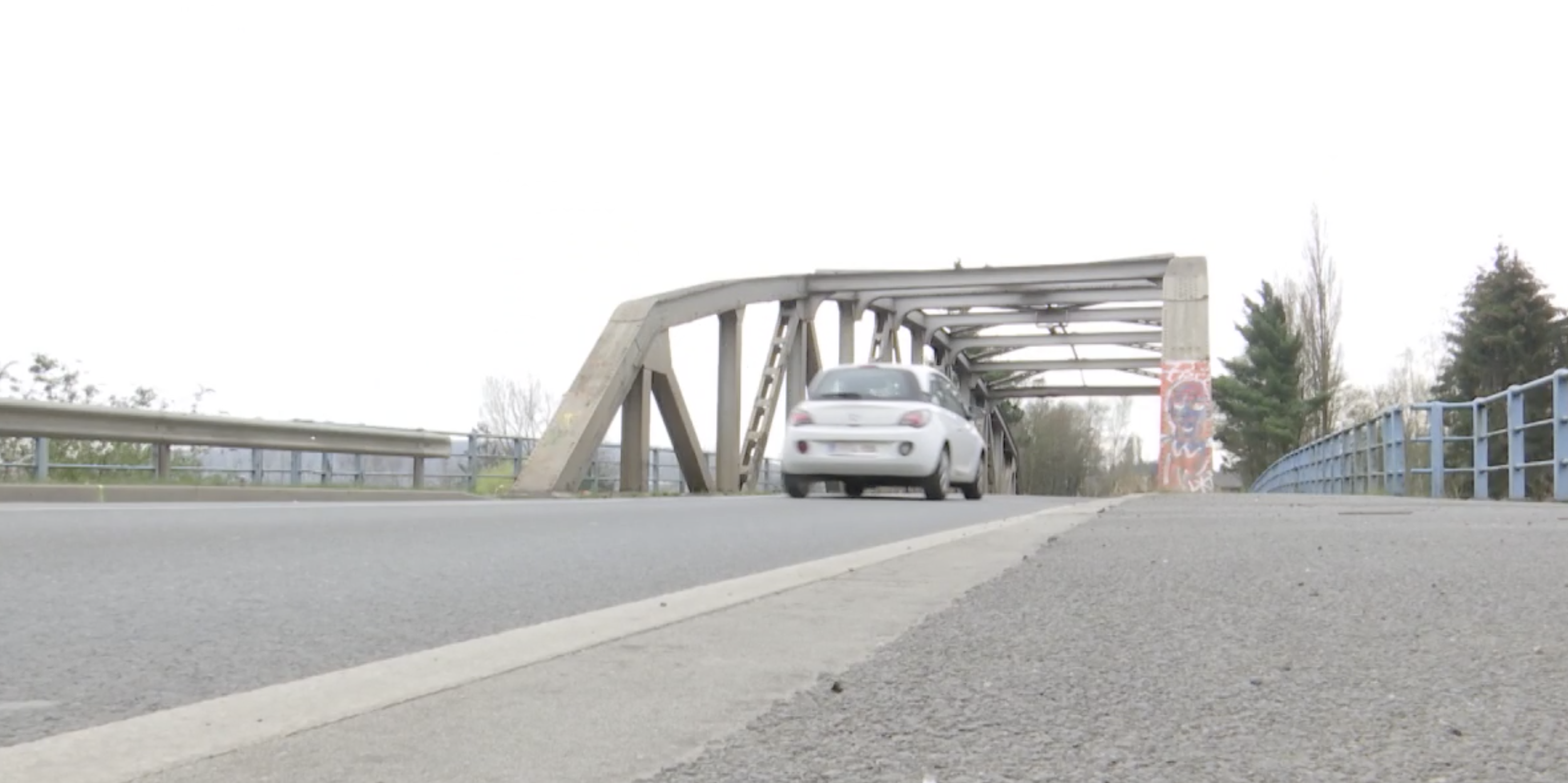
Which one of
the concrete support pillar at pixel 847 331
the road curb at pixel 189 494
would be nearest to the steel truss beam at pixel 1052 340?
the concrete support pillar at pixel 847 331

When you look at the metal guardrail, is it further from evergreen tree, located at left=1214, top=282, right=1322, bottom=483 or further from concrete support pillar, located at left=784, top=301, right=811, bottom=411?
evergreen tree, located at left=1214, top=282, right=1322, bottom=483

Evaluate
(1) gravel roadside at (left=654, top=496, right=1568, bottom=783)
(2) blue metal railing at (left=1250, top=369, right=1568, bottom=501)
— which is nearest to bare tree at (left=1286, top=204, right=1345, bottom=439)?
(2) blue metal railing at (left=1250, top=369, right=1568, bottom=501)

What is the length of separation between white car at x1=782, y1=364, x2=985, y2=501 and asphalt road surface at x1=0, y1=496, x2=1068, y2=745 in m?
4.99

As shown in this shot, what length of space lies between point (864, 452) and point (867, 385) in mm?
909

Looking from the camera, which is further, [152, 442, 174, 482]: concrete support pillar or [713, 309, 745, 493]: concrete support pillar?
[713, 309, 745, 493]: concrete support pillar

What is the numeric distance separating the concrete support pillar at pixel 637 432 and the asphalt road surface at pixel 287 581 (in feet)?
25.9

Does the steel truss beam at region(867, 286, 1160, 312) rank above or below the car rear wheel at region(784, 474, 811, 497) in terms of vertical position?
above

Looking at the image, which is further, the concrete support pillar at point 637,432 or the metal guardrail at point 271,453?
the concrete support pillar at point 637,432

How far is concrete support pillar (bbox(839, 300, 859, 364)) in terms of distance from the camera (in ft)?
84.8

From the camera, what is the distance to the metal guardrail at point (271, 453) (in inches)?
490

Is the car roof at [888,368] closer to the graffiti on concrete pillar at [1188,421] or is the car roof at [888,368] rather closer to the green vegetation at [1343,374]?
the graffiti on concrete pillar at [1188,421]

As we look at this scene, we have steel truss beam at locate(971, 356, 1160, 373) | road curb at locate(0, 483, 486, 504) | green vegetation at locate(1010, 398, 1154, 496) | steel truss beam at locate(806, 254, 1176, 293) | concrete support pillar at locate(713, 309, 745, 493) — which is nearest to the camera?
road curb at locate(0, 483, 486, 504)

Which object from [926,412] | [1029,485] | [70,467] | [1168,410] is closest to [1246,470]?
[1029,485]

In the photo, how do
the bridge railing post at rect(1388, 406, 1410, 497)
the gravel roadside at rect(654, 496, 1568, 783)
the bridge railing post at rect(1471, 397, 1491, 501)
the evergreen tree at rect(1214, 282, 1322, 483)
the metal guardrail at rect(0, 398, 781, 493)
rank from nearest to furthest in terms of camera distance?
the gravel roadside at rect(654, 496, 1568, 783) < the metal guardrail at rect(0, 398, 781, 493) < the bridge railing post at rect(1471, 397, 1491, 501) < the bridge railing post at rect(1388, 406, 1410, 497) < the evergreen tree at rect(1214, 282, 1322, 483)
